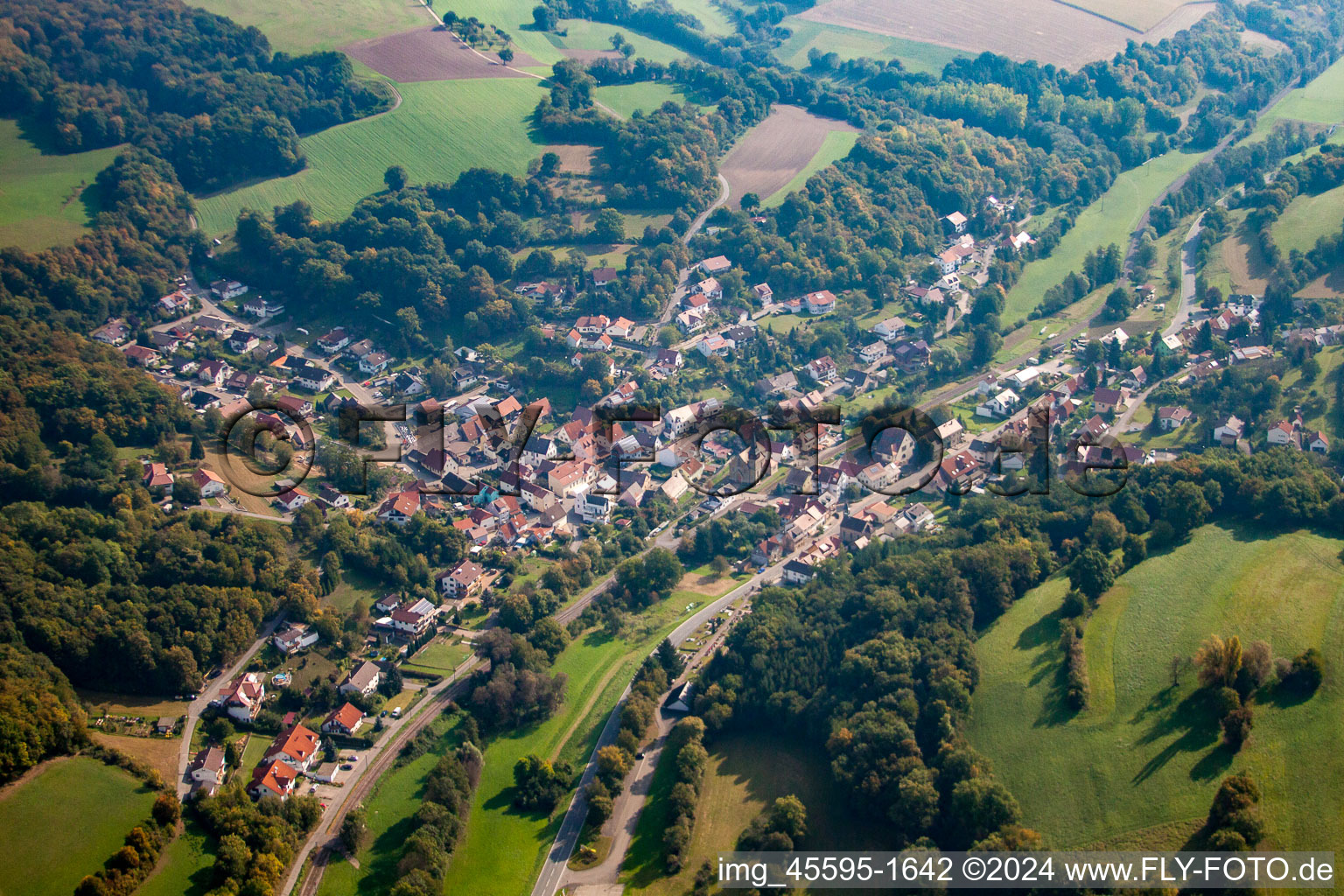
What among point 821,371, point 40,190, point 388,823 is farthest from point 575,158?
point 388,823

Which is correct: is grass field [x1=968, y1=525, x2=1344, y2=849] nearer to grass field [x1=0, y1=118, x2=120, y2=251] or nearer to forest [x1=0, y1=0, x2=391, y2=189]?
grass field [x1=0, y1=118, x2=120, y2=251]

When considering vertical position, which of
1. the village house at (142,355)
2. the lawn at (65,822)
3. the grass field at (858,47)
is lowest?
the village house at (142,355)

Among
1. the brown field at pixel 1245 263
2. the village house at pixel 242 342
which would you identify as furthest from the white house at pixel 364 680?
the brown field at pixel 1245 263

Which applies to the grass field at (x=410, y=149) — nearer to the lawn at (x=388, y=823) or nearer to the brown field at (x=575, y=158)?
the brown field at (x=575, y=158)

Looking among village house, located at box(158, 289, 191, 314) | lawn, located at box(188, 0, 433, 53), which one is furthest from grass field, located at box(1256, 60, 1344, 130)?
village house, located at box(158, 289, 191, 314)

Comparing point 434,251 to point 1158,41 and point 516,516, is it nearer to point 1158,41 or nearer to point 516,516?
point 516,516

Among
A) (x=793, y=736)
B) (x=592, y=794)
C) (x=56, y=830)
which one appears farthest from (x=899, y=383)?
(x=56, y=830)

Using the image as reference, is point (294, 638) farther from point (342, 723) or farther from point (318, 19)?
point (318, 19)
